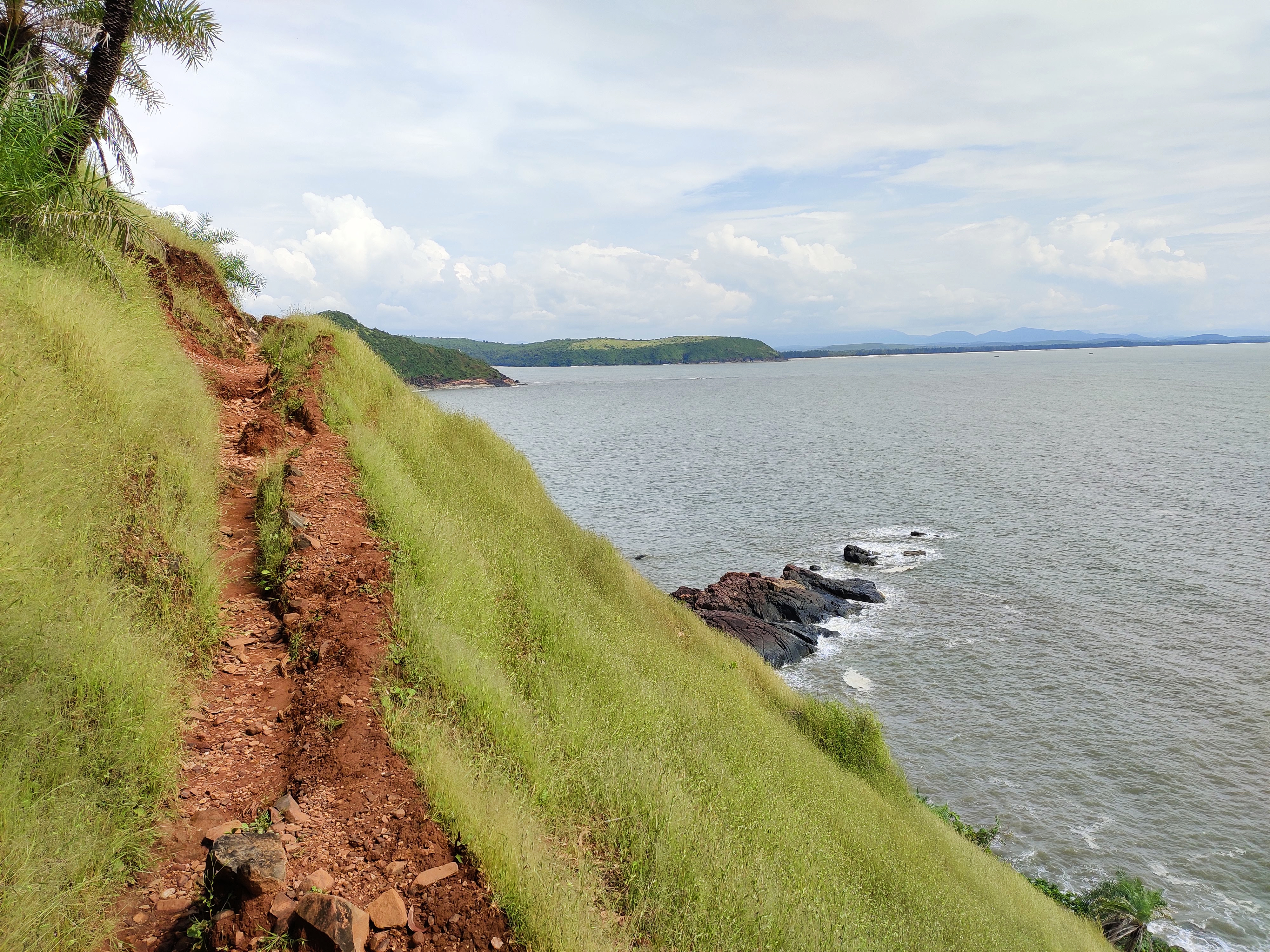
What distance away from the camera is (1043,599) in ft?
98.0

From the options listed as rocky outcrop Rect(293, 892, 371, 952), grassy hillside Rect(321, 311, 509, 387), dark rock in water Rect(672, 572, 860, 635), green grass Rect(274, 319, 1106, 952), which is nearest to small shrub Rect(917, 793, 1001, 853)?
green grass Rect(274, 319, 1106, 952)

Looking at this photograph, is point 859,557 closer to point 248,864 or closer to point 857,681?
point 857,681

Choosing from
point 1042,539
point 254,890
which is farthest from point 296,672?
point 1042,539

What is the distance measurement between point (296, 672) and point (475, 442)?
10.9 meters

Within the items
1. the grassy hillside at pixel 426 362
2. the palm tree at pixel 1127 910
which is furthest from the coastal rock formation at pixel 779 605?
the grassy hillside at pixel 426 362

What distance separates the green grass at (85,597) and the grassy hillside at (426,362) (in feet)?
375

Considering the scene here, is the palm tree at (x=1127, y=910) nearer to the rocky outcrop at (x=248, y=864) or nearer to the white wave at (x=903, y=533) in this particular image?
the rocky outcrop at (x=248, y=864)

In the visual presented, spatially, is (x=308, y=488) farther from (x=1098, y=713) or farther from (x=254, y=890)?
(x=1098, y=713)

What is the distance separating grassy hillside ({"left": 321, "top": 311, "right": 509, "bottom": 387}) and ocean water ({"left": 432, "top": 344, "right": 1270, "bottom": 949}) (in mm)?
69595

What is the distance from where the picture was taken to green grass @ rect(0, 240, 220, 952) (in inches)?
141

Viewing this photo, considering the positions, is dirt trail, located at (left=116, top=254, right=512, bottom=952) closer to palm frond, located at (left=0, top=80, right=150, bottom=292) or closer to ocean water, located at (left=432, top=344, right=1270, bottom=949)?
palm frond, located at (left=0, top=80, right=150, bottom=292)

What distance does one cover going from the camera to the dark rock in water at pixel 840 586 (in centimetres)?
3075

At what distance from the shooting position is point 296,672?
5891 mm

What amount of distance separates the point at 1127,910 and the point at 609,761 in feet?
47.5
